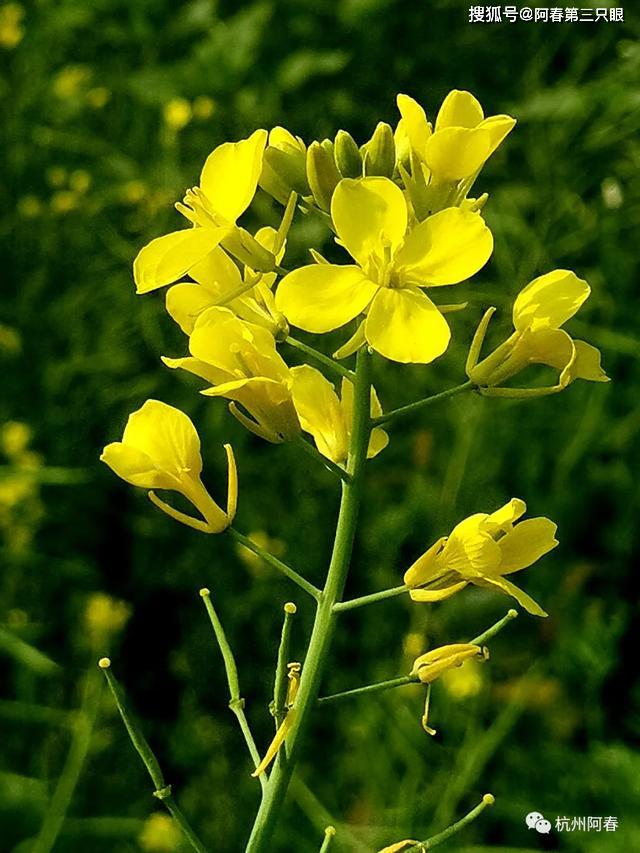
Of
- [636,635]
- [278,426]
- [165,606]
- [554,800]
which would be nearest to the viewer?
[278,426]

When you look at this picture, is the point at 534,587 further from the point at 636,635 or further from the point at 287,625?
the point at 287,625

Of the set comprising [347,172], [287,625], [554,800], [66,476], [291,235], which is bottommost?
[554,800]

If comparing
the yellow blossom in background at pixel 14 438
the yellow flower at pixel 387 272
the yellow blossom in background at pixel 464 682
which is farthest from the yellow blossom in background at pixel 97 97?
the yellow flower at pixel 387 272

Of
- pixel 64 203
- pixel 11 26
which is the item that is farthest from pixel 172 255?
pixel 11 26

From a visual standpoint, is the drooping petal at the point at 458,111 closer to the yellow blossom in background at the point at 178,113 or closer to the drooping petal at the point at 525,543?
the drooping petal at the point at 525,543

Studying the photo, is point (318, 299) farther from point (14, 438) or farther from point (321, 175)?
point (14, 438)

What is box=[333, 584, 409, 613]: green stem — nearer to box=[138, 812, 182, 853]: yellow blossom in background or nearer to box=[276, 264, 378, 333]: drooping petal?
box=[276, 264, 378, 333]: drooping petal

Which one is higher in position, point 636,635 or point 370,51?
point 370,51

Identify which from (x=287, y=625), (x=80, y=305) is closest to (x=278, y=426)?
(x=287, y=625)
